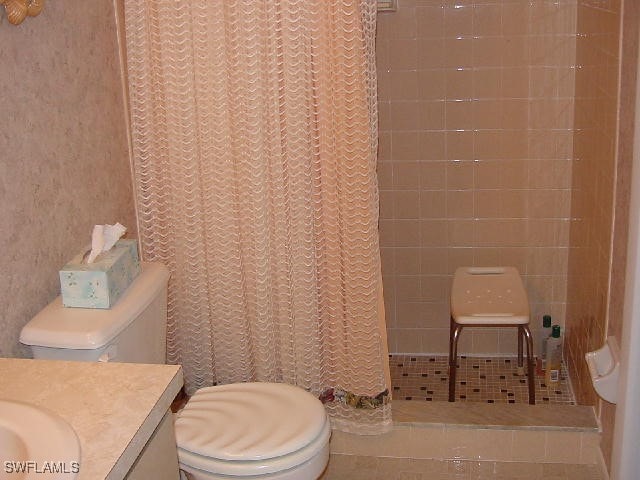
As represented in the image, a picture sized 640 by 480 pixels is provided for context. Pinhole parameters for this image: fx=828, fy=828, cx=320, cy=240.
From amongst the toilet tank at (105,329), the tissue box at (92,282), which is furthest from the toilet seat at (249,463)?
the tissue box at (92,282)

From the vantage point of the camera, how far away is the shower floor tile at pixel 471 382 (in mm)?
3107

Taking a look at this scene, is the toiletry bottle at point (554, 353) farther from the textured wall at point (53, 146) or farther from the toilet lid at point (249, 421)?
the textured wall at point (53, 146)

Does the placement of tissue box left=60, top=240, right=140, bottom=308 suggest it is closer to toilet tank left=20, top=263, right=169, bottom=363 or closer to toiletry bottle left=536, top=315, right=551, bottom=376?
toilet tank left=20, top=263, right=169, bottom=363

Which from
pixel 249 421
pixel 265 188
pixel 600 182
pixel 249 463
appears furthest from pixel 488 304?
pixel 249 463

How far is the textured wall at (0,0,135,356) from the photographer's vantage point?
186 centimetres

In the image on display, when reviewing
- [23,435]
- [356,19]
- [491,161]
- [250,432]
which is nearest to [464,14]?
[491,161]

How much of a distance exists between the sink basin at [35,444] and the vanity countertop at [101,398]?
0.02m

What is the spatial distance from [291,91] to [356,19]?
0.25 metres

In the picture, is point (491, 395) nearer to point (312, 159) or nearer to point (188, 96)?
point (312, 159)

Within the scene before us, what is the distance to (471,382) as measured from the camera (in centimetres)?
325

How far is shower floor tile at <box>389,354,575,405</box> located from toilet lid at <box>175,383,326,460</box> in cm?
115

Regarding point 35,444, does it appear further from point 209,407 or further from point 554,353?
point 554,353

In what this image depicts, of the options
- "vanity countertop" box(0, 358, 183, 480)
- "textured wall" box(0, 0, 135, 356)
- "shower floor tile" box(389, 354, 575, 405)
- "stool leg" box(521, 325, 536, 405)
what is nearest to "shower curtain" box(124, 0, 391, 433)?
"textured wall" box(0, 0, 135, 356)

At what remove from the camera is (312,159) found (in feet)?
7.36
